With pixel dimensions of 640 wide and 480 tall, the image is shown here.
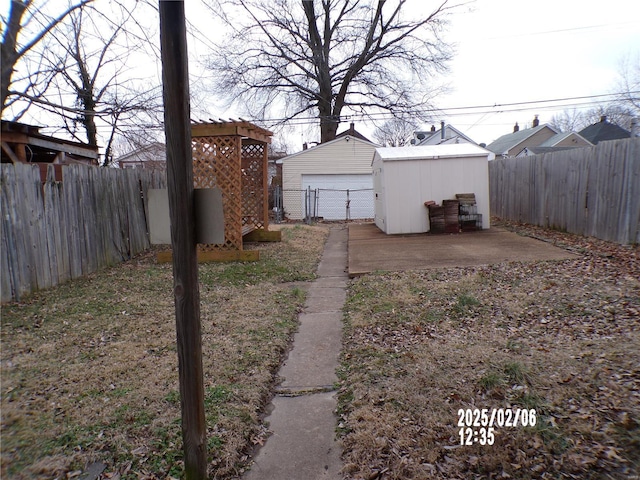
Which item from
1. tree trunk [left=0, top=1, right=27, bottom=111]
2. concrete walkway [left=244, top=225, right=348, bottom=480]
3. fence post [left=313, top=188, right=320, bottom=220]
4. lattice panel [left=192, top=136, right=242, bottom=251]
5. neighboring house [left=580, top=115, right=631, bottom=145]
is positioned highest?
neighboring house [left=580, top=115, right=631, bottom=145]

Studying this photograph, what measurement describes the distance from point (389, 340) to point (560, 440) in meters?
1.95

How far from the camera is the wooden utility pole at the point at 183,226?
7.23 feet

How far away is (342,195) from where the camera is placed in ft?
67.8

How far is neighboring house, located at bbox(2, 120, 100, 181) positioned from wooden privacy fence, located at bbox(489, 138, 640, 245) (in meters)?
9.65

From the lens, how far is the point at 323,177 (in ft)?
68.4

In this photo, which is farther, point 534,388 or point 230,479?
point 534,388

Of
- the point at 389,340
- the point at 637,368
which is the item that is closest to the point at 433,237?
the point at 389,340

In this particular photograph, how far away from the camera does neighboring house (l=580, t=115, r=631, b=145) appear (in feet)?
99.7

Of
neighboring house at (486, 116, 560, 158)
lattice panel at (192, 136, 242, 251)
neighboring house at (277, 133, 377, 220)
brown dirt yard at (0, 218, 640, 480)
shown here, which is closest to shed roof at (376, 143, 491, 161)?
lattice panel at (192, 136, 242, 251)

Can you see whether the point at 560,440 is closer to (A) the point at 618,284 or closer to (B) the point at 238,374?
(B) the point at 238,374

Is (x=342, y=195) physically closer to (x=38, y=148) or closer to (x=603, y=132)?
(x=38, y=148)

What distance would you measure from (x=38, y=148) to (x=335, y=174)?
1271cm

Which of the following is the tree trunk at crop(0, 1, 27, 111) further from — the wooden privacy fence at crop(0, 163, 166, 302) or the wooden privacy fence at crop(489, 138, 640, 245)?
the wooden privacy fence at crop(489, 138, 640, 245)

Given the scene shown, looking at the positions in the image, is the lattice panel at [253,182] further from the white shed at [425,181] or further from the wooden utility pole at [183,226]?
the wooden utility pole at [183,226]
